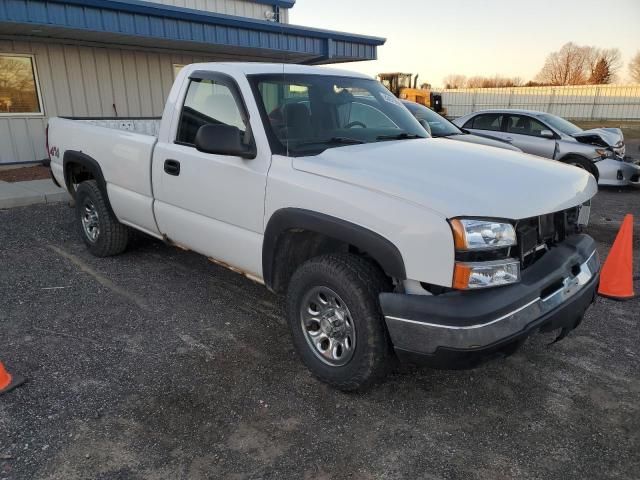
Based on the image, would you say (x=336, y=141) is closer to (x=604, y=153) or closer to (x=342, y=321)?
(x=342, y=321)

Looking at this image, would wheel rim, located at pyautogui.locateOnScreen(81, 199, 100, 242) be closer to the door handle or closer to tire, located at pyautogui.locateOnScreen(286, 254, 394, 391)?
the door handle

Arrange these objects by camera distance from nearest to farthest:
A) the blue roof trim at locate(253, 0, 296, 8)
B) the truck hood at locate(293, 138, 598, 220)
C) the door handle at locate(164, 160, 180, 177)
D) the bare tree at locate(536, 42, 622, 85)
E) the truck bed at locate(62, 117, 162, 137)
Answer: the truck hood at locate(293, 138, 598, 220) → the door handle at locate(164, 160, 180, 177) → the truck bed at locate(62, 117, 162, 137) → the blue roof trim at locate(253, 0, 296, 8) → the bare tree at locate(536, 42, 622, 85)

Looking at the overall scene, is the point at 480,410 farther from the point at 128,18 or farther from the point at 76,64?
the point at 76,64

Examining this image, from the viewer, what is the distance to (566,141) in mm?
9797

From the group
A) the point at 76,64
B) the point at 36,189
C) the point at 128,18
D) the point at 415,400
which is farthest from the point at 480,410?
the point at 76,64

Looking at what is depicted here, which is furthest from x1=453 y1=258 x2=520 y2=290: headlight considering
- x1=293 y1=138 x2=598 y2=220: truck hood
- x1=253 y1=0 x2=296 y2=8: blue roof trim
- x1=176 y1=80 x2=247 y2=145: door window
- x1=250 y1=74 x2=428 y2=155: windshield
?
x1=253 y1=0 x2=296 y2=8: blue roof trim

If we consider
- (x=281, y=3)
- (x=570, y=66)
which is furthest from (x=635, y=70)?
(x=281, y=3)

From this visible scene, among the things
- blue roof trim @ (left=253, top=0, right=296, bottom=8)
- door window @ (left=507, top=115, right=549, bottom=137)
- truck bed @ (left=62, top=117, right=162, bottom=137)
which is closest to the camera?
truck bed @ (left=62, top=117, right=162, bottom=137)

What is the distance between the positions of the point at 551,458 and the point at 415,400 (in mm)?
784

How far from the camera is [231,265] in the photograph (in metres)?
3.70

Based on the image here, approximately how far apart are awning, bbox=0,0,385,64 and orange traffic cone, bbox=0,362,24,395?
731cm

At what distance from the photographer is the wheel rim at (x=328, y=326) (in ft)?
9.45

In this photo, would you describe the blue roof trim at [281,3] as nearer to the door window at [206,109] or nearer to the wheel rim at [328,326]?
the door window at [206,109]

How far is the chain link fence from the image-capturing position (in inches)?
1336
